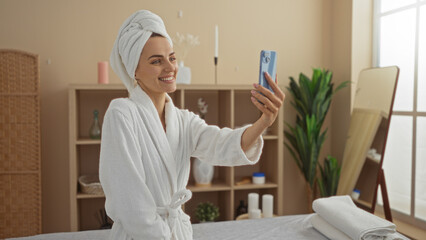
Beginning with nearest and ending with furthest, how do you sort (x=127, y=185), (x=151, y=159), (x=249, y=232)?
(x=127, y=185), (x=151, y=159), (x=249, y=232)

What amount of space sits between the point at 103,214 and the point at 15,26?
1602 millimetres

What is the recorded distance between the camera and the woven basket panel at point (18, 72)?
2686 millimetres

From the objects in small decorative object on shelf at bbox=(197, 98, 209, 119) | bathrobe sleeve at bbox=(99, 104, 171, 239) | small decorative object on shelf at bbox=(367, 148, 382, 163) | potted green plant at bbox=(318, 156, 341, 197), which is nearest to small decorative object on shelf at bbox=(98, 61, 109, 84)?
small decorative object on shelf at bbox=(197, 98, 209, 119)

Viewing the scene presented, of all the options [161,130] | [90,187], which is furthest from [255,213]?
[161,130]

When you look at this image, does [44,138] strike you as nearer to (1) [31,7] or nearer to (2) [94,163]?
(2) [94,163]

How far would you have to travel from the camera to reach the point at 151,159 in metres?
1.28

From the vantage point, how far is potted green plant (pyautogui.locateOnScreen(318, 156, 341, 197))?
3051mm

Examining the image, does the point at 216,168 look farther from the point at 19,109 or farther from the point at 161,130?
the point at 161,130

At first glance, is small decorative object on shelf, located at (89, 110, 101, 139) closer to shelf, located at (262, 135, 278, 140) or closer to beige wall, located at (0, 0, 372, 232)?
beige wall, located at (0, 0, 372, 232)

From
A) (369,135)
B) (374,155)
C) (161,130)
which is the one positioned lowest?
(374,155)

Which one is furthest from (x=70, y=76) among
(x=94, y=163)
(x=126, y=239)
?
(x=126, y=239)

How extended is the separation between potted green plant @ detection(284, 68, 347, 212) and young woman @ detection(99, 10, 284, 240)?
1815mm

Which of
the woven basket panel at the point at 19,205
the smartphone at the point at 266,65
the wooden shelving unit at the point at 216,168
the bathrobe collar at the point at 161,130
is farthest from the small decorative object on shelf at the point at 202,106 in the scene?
the smartphone at the point at 266,65

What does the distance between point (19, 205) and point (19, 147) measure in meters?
0.42
